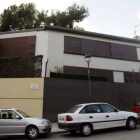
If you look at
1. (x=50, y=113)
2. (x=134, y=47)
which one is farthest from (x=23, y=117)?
(x=134, y=47)

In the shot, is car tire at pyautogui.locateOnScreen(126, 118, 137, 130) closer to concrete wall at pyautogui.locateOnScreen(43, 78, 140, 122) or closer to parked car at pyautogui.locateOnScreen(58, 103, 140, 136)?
parked car at pyautogui.locateOnScreen(58, 103, 140, 136)

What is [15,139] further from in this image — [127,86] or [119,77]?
[119,77]

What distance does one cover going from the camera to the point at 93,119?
8195mm

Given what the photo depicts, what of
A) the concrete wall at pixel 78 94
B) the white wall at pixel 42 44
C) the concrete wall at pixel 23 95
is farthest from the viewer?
the white wall at pixel 42 44

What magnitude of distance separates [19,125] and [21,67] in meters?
7.07

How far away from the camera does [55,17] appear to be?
28.2 metres

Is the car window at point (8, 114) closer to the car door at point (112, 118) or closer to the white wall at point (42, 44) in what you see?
the car door at point (112, 118)

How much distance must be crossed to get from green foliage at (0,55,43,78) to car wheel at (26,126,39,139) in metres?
6.37

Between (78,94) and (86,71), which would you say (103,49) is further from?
(78,94)

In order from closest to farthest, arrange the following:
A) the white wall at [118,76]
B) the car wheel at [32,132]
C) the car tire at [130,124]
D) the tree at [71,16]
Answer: the car wheel at [32,132] < the car tire at [130,124] < the white wall at [118,76] < the tree at [71,16]

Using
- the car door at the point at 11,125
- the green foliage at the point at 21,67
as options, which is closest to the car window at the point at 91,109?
the car door at the point at 11,125

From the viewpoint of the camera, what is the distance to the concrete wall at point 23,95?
39.3 feet

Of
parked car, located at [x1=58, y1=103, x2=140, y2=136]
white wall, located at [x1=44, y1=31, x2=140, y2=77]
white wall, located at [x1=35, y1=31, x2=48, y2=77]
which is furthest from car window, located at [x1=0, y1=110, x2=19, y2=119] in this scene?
white wall, located at [x1=35, y1=31, x2=48, y2=77]

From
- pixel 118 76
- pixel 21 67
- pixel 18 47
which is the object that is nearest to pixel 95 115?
pixel 21 67
